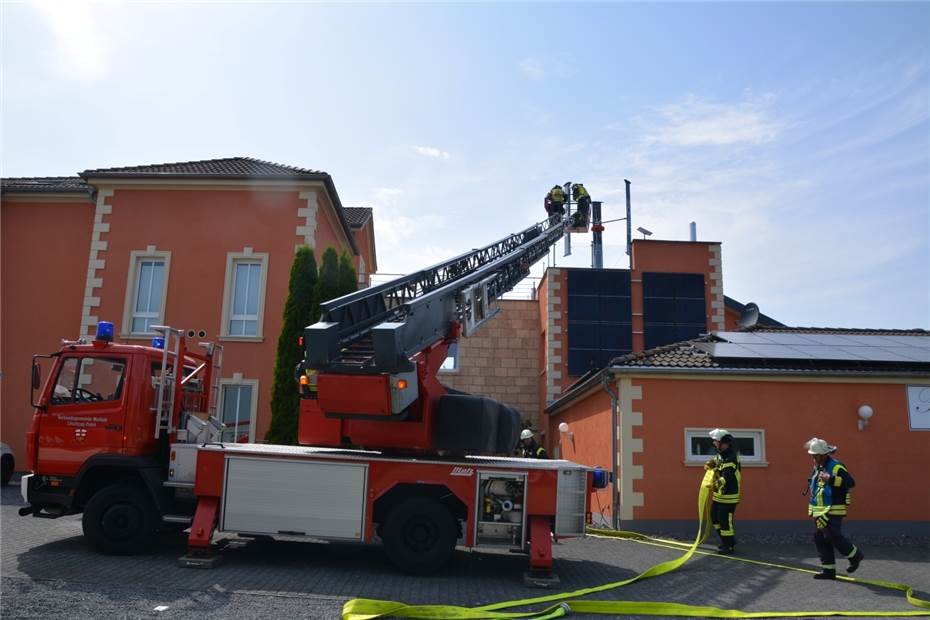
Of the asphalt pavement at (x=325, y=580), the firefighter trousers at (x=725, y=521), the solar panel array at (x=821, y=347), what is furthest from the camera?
the solar panel array at (x=821, y=347)

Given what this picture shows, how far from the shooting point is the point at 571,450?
17.4 meters

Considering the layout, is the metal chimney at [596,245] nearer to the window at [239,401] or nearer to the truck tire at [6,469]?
the window at [239,401]

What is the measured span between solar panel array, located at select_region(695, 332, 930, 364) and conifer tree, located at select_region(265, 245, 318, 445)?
8849 millimetres

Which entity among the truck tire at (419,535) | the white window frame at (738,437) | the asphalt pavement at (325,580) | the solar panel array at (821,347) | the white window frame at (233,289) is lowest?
the asphalt pavement at (325,580)

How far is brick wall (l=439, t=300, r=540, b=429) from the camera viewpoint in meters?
23.5

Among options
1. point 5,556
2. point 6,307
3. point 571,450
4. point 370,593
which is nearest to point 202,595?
point 370,593

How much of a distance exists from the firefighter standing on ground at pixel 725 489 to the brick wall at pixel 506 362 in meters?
13.0

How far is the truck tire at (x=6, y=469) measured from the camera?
15.4m

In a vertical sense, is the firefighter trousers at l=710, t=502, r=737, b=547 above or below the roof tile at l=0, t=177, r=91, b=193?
below

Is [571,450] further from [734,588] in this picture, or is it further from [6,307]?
[6,307]

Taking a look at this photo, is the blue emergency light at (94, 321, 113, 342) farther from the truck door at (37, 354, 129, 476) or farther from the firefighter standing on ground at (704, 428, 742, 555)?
the firefighter standing on ground at (704, 428, 742, 555)

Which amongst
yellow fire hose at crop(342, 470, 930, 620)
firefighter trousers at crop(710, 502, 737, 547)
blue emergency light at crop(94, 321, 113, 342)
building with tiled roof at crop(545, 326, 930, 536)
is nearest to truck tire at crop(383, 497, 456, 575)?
yellow fire hose at crop(342, 470, 930, 620)

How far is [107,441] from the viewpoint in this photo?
8.51m

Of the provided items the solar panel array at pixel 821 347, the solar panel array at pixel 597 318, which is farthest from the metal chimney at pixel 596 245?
the solar panel array at pixel 821 347
